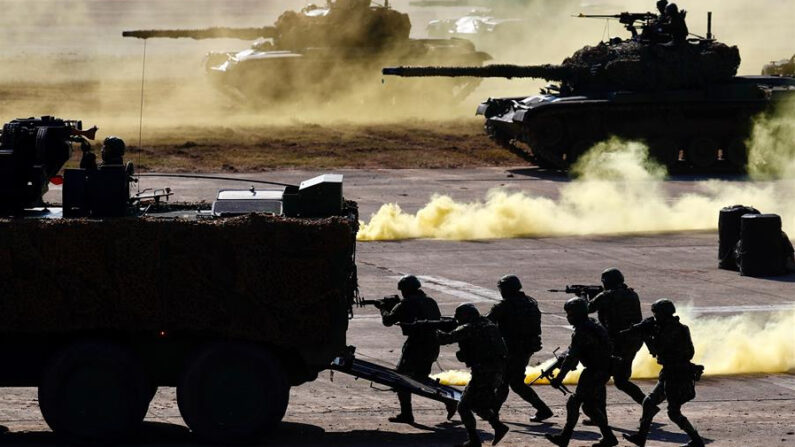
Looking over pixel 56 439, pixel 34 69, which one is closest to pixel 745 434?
pixel 56 439

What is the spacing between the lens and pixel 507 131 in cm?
3991

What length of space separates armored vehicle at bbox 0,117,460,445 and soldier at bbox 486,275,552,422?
5.30 feet

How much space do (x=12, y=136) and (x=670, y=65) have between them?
26.8 m

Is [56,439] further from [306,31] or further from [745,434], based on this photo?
[306,31]

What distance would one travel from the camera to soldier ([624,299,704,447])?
13234 mm

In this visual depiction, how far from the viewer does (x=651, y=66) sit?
127ft

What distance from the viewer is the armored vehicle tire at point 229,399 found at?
13266 mm

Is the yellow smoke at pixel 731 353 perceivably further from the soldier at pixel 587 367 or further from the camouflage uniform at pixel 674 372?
the camouflage uniform at pixel 674 372

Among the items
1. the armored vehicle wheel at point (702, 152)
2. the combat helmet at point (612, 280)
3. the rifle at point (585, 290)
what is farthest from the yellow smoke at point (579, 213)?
the combat helmet at point (612, 280)

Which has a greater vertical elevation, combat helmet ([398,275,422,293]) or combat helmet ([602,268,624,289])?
Answer: combat helmet ([602,268,624,289])

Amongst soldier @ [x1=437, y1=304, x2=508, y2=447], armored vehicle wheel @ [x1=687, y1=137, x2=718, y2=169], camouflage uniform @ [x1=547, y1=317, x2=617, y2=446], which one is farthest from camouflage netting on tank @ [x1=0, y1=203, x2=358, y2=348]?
armored vehicle wheel @ [x1=687, y1=137, x2=718, y2=169]

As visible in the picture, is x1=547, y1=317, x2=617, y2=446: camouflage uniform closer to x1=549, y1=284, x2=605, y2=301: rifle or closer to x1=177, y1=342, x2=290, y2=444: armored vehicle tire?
x1=549, y1=284, x2=605, y2=301: rifle

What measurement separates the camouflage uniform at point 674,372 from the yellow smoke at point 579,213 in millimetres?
14691

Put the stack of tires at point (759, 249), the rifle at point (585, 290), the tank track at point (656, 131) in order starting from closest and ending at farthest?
the rifle at point (585, 290) → the stack of tires at point (759, 249) → the tank track at point (656, 131)
